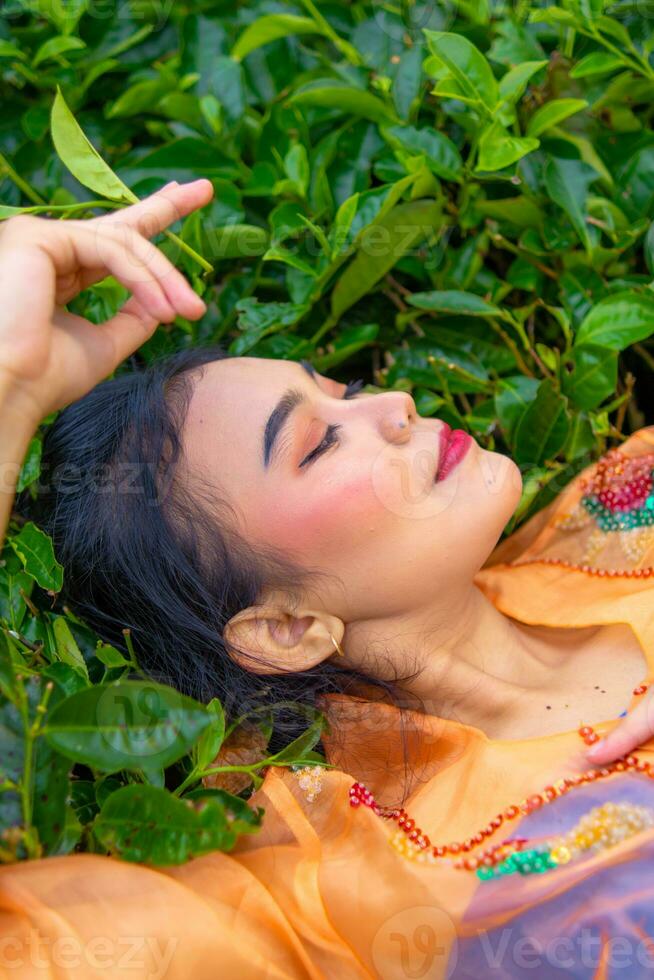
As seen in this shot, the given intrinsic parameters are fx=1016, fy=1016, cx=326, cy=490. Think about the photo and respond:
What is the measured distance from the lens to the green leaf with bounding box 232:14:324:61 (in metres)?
1.43

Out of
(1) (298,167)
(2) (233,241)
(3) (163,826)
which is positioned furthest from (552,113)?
(3) (163,826)

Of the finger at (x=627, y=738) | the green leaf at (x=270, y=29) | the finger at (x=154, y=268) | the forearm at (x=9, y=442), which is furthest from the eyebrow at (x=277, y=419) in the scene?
the green leaf at (x=270, y=29)

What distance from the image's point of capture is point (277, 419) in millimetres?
1159

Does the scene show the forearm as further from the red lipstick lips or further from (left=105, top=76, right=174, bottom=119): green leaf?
(left=105, top=76, right=174, bottom=119): green leaf

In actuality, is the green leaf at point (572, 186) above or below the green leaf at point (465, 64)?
below

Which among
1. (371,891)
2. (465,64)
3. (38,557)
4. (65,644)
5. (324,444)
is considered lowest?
(371,891)

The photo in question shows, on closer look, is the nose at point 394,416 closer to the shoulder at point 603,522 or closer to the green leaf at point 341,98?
the shoulder at point 603,522

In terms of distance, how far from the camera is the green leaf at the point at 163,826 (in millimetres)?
910

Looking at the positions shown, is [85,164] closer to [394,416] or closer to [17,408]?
[17,408]

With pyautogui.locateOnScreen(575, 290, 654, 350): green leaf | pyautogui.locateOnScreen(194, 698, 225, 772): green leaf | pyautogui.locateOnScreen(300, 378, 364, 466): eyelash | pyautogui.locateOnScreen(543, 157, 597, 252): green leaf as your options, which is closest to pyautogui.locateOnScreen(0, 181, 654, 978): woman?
pyautogui.locateOnScreen(300, 378, 364, 466): eyelash

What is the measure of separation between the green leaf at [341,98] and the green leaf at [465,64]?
15 cm

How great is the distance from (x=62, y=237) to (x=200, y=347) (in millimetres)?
350

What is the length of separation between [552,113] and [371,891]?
3.33 ft

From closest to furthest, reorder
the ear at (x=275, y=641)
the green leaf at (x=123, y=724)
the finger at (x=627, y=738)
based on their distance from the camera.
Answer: the green leaf at (x=123, y=724) → the finger at (x=627, y=738) → the ear at (x=275, y=641)
